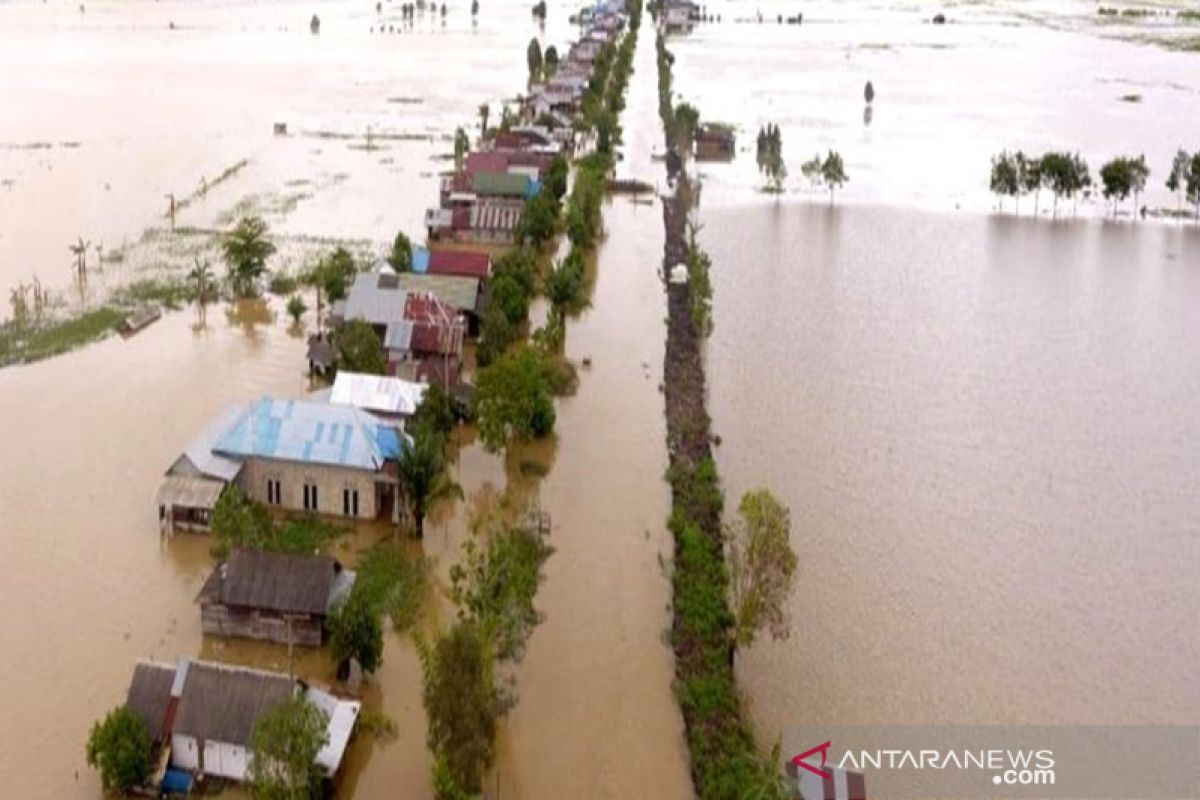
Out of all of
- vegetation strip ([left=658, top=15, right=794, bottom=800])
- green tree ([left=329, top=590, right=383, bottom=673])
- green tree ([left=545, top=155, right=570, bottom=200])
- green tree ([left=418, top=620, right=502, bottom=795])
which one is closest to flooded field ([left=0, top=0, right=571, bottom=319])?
green tree ([left=545, top=155, right=570, bottom=200])

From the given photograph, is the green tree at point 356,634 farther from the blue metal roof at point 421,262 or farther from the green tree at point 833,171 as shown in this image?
the green tree at point 833,171

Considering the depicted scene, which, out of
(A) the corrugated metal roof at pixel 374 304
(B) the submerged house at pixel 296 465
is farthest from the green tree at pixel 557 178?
(B) the submerged house at pixel 296 465

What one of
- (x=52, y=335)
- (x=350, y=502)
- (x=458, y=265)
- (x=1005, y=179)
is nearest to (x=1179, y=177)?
(x=1005, y=179)

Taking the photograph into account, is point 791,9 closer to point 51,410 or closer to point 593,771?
point 51,410

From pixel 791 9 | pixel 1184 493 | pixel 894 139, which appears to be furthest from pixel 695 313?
pixel 791 9

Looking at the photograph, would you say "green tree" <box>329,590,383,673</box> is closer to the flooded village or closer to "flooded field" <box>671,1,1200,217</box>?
the flooded village

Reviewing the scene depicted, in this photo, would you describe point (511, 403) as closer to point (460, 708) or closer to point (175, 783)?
point (460, 708)
